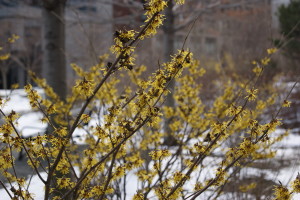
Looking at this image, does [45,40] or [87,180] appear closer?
[87,180]

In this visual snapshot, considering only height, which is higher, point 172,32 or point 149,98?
point 172,32

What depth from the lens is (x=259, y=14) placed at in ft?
69.8

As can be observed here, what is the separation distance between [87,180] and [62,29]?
7.17 ft

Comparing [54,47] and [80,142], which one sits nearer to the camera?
[54,47]

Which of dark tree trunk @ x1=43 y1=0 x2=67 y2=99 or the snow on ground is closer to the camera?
dark tree trunk @ x1=43 y1=0 x2=67 y2=99

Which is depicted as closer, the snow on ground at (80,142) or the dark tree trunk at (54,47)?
the dark tree trunk at (54,47)

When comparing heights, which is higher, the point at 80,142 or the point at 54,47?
the point at 80,142

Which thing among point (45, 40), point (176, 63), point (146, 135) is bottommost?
point (176, 63)

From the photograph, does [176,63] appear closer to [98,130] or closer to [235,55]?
[98,130]

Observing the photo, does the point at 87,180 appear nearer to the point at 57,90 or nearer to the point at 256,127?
the point at 256,127

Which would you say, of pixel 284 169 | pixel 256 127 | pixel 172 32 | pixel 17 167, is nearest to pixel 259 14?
pixel 172 32

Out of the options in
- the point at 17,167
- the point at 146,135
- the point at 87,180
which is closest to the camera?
the point at 87,180

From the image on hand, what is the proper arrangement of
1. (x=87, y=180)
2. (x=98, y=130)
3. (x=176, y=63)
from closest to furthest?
1. (x=176, y=63)
2. (x=98, y=130)
3. (x=87, y=180)

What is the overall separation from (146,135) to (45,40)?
57.6 inches
